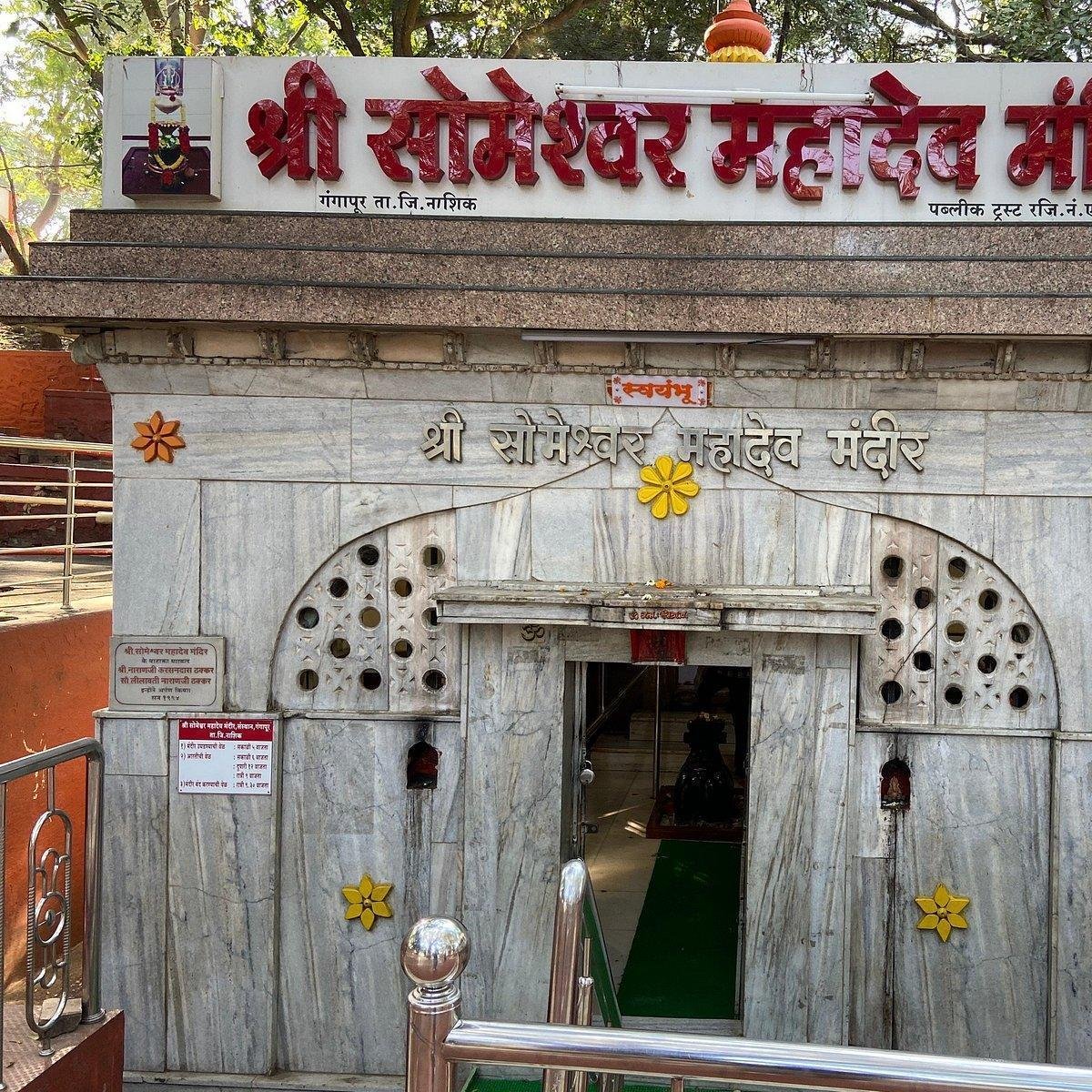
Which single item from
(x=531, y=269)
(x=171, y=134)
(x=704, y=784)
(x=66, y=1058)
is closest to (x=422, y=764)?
(x=66, y=1058)

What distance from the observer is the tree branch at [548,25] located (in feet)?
48.4

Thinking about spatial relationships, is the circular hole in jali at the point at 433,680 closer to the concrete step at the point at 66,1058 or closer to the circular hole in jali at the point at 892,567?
the concrete step at the point at 66,1058

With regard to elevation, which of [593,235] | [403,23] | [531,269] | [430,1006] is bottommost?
[430,1006]

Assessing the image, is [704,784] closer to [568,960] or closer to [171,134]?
[568,960]

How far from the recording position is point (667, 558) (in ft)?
20.2

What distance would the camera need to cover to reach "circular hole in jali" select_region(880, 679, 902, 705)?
20.1 ft

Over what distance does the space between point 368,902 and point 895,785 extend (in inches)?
122

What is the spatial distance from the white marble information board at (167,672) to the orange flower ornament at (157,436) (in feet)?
3.60

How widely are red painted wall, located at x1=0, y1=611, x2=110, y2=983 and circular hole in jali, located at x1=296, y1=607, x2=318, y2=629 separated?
7.41ft

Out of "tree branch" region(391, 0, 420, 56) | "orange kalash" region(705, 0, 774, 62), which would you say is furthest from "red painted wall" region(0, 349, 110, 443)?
"orange kalash" region(705, 0, 774, 62)

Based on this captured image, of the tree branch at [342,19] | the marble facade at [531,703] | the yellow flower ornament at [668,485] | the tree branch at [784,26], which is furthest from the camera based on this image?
the tree branch at [342,19]

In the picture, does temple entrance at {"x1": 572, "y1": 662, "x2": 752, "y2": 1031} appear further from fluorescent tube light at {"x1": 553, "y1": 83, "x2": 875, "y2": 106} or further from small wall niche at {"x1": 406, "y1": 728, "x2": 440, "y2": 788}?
fluorescent tube light at {"x1": 553, "y1": 83, "x2": 875, "y2": 106}

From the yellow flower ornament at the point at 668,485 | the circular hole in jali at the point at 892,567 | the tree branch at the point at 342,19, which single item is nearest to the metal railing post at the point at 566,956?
the yellow flower ornament at the point at 668,485

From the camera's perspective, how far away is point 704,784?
10.6 metres
